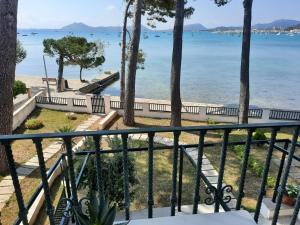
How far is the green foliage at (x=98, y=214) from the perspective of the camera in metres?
1.76

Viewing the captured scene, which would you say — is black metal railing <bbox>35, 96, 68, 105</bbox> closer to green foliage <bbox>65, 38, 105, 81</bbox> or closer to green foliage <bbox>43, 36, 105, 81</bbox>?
green foliage <bbox>43, 36, 105, 81</bbox>

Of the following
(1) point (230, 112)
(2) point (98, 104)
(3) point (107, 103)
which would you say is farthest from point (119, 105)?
(1) point (230, 112)

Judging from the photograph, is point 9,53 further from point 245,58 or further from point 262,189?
point 245,58

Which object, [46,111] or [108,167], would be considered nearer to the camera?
[108,167]

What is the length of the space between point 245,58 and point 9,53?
9.65m

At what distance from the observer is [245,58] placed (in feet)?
38.4

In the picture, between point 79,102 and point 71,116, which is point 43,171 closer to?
point 71,116

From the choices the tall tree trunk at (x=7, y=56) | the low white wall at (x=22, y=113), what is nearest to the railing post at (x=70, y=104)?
the low white wall at (x=22, y=113)

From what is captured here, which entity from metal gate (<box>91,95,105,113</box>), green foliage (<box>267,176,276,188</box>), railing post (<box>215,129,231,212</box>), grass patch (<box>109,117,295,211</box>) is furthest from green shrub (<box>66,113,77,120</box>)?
railing post (<box>215,129,231,212</box>)

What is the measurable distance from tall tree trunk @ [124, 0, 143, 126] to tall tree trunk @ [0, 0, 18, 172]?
6.12 m

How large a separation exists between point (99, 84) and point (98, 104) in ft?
52.7

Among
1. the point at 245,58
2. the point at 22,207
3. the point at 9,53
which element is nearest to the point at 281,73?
the point at 245,58

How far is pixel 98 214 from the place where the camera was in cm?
181

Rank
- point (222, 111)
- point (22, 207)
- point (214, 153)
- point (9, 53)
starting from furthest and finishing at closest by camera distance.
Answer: point (222, 111) < point (214, 153) < point (9, 53) < point (22, 207)
